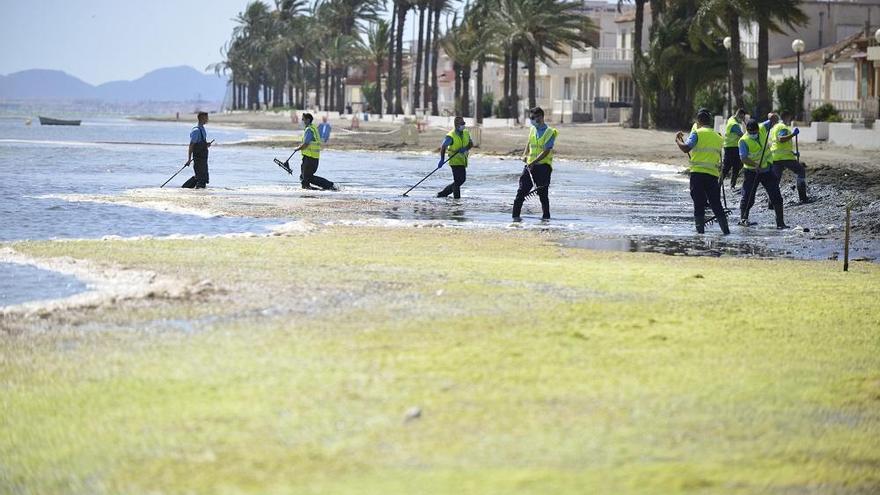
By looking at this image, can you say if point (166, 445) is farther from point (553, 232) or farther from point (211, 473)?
point (553, 232)

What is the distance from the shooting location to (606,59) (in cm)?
8875

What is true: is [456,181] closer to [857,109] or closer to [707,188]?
[707,188]

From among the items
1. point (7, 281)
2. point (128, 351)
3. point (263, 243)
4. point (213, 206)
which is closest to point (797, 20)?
point (213, 206)

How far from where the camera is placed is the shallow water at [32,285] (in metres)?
11.8

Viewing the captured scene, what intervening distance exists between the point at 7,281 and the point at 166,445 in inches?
272

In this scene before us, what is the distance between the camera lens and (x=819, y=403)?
25.3 ft

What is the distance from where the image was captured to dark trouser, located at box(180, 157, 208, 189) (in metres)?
27.5

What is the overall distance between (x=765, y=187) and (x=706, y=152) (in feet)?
8.73

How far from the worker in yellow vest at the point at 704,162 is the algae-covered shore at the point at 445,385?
17.9 ft

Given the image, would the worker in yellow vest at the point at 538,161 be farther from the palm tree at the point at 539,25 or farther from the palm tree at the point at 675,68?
the palm tree at the point at 539,25

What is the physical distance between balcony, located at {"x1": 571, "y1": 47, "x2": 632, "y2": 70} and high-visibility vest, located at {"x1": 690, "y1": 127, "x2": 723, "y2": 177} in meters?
70.0

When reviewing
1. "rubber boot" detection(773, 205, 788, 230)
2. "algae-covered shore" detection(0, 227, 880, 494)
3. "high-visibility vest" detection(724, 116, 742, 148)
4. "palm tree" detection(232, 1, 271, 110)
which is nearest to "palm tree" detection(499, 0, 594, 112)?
"high-visibility vest" detection(724, 116, 742, 148)

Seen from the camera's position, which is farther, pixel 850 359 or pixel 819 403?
pixel 850 359

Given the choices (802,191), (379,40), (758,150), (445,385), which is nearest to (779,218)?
(758,150)
